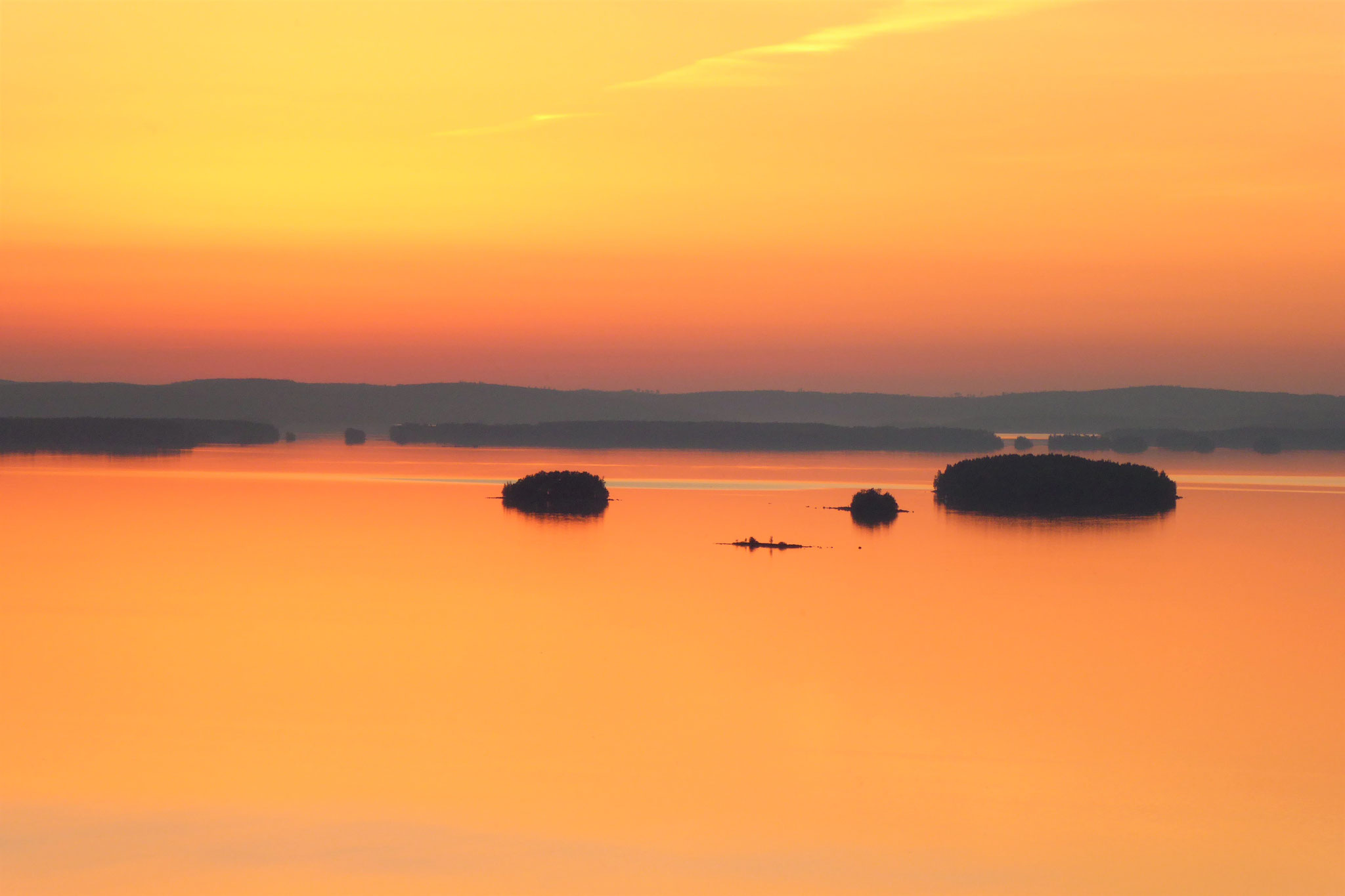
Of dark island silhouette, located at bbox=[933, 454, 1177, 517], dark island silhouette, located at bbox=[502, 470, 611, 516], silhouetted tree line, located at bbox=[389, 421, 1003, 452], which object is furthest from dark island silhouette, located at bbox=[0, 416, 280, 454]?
dark island silhouette, located at bbox=[933, 454, 1177, 517]

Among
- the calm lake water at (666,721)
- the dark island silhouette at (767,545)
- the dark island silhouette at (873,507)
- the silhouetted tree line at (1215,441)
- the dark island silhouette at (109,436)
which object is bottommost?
the calm lake water at (666,721)

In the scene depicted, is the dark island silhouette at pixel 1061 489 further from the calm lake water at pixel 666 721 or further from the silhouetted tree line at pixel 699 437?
the silhouetted tree line at pixel 699 437

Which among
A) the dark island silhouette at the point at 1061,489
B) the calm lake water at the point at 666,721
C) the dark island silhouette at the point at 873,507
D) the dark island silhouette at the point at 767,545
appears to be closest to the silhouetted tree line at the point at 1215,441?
the dark island silhouette at the point at 1061,489

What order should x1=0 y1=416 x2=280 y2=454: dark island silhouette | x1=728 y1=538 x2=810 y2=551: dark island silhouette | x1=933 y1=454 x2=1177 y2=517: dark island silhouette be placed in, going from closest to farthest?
x1=728 y1=538 x2=810 y2=551: dark island silhouette → x1=933 y1=454 x2=1177 y2=517: dark island silhouette → x1=0 y1=416 x2=280 y2=454: dark island silhouette

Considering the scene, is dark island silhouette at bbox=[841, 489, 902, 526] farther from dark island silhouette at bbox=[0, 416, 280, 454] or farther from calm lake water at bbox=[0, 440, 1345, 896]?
dark island silhouette at bbox=[0, 416, 280, 454]

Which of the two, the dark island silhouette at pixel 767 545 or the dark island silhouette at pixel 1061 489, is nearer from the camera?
the dark island silhouette at pixel 767 545
